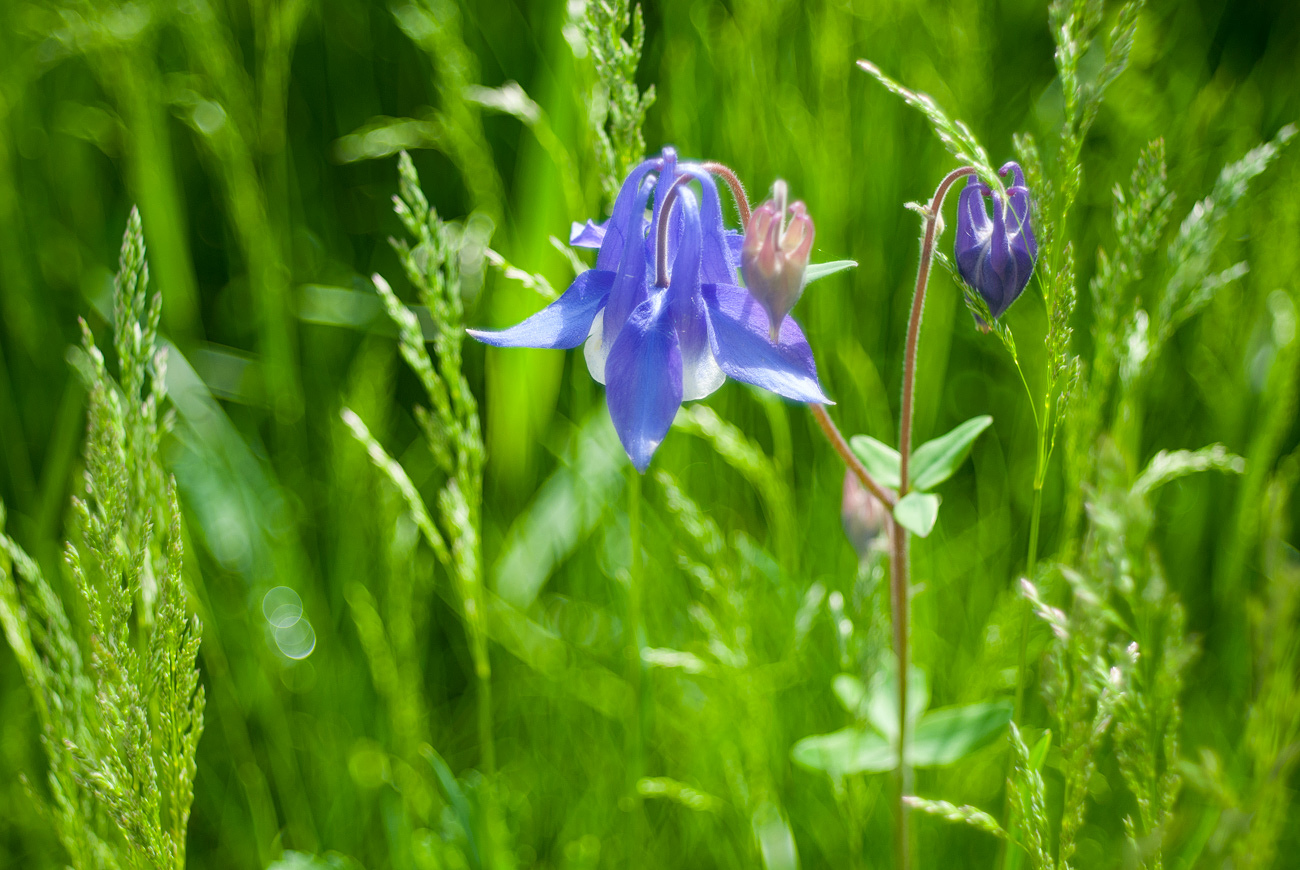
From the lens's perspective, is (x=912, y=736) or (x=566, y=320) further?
(x=912, y=736)

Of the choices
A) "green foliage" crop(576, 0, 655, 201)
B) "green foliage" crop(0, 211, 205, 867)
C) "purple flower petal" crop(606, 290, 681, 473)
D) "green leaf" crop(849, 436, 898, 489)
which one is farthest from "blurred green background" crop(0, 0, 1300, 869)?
"green foliage" crop(0, 211, 205, 867)

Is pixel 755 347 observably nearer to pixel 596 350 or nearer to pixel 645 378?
pixel 645 378

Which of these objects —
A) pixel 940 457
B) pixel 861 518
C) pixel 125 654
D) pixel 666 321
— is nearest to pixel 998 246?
pixel 940 457

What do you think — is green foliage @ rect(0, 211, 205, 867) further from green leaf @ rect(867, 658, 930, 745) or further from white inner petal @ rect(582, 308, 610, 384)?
green leaf @ rect(867, 658, 930, 745)

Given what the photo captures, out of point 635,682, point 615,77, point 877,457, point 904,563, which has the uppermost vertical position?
point 615,77

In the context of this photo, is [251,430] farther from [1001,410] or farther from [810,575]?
[1001,410]
